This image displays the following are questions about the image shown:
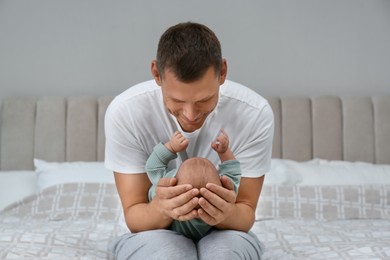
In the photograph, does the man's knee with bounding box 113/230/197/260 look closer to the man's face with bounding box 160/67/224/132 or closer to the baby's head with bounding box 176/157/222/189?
the baby's head with bounding box 176/157/222/189

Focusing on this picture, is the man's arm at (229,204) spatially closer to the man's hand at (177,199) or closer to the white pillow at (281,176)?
the man's hand at (177,199)

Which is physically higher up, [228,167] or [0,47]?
[0,47]

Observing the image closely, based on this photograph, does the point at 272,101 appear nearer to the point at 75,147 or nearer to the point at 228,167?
the point at 75,147

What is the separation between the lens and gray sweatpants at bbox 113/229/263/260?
150 cm

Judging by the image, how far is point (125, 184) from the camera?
1751 mm

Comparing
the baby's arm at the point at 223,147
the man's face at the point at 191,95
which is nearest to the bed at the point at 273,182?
the baby's arm at the point at 223,147


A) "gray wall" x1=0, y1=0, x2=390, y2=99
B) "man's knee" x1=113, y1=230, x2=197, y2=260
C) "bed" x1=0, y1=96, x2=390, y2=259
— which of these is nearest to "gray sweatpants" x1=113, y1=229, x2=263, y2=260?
"man's knee" x1=113, y1=230, x2=197, y2=260

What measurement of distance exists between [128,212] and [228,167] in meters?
0.30

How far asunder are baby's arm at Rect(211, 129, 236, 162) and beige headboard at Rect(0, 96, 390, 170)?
157cm

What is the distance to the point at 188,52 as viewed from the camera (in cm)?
149

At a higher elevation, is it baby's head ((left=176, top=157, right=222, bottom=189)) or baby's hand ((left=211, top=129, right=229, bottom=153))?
baby's hand ((left=211, top=129, right=229, bottom=153))

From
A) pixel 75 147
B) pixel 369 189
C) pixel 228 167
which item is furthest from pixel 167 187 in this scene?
pixel 75 147

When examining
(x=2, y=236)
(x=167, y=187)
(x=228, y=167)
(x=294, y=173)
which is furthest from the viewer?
(x=294, y=173)

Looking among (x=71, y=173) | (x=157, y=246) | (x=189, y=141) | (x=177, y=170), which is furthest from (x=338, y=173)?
(x=157, y=246)
